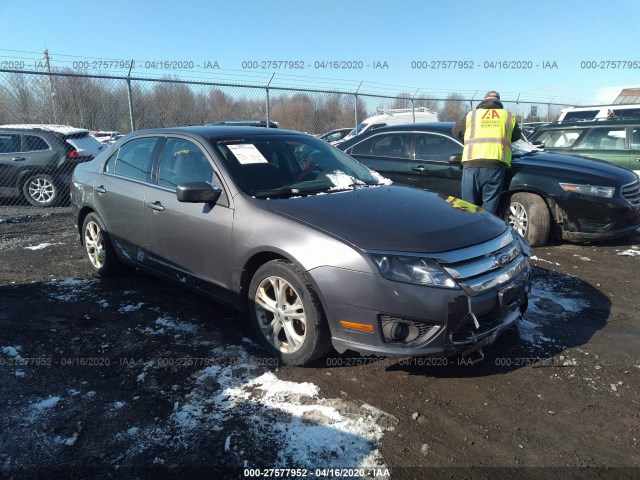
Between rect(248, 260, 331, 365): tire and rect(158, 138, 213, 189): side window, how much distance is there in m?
1.01

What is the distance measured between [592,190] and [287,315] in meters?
4.50

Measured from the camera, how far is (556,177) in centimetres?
595

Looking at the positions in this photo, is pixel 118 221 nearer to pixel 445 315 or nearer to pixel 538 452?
pixel 445 315

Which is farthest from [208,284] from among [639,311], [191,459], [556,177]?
[556,177]

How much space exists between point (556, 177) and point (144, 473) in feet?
18.2

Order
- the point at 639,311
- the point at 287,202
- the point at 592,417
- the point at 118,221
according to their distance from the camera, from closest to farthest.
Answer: the point at 592,417 → the point at 287,202 → the point at 639,311 → the point at 118,221

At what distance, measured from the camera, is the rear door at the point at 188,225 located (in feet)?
11.8

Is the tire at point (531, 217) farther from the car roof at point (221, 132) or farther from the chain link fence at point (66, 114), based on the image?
the chain link fence at point (66, 114)

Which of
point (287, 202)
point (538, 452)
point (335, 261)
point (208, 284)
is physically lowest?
point (538, 452)

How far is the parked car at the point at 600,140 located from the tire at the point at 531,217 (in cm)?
265

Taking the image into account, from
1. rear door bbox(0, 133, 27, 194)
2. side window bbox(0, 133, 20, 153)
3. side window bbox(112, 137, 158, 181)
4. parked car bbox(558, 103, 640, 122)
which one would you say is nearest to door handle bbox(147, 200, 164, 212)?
side window bbox(112, 137, 158, 181)

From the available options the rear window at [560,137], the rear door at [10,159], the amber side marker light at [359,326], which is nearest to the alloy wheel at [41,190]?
the rear door at [10,159]

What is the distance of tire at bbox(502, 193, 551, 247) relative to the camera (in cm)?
604

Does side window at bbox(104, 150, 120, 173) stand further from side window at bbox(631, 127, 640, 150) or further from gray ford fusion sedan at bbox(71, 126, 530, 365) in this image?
side window at bbox(631, 127, 640, 150)
